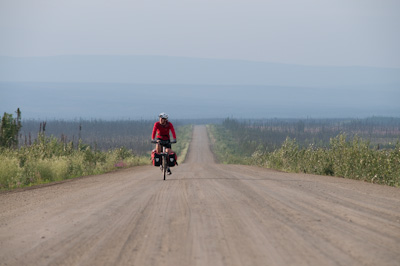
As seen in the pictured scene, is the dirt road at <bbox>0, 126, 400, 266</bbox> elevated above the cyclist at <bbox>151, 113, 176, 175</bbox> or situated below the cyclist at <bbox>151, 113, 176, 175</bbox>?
below

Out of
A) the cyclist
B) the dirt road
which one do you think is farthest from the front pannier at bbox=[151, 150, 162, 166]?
the dirt road

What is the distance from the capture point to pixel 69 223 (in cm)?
907

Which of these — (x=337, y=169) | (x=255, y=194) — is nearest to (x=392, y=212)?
(x=255, y=194)

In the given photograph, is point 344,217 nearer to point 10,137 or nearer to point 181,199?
point 181,199

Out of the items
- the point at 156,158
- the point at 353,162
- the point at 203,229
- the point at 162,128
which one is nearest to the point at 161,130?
the point at 162,128

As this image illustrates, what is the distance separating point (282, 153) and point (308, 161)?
20.8 feet

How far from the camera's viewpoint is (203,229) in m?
8.23

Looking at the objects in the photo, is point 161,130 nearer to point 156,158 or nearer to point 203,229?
point 156,158

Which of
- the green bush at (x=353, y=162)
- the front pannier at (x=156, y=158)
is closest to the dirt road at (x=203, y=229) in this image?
the front pannier at (x=156, y=158)

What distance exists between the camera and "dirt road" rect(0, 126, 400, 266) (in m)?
6.62

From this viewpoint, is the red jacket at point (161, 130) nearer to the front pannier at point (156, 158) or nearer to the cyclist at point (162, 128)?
the cyclist at point (162, 128)

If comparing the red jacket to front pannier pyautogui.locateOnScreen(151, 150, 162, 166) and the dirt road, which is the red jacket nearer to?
front pannier pyautogui.locateOnScreen(151, 150, 162, 166)

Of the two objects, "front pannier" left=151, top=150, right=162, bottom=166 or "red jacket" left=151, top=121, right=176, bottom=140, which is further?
"front pannier" left=151, top=150, right=162, bottom=166

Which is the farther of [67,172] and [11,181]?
[67,172]
